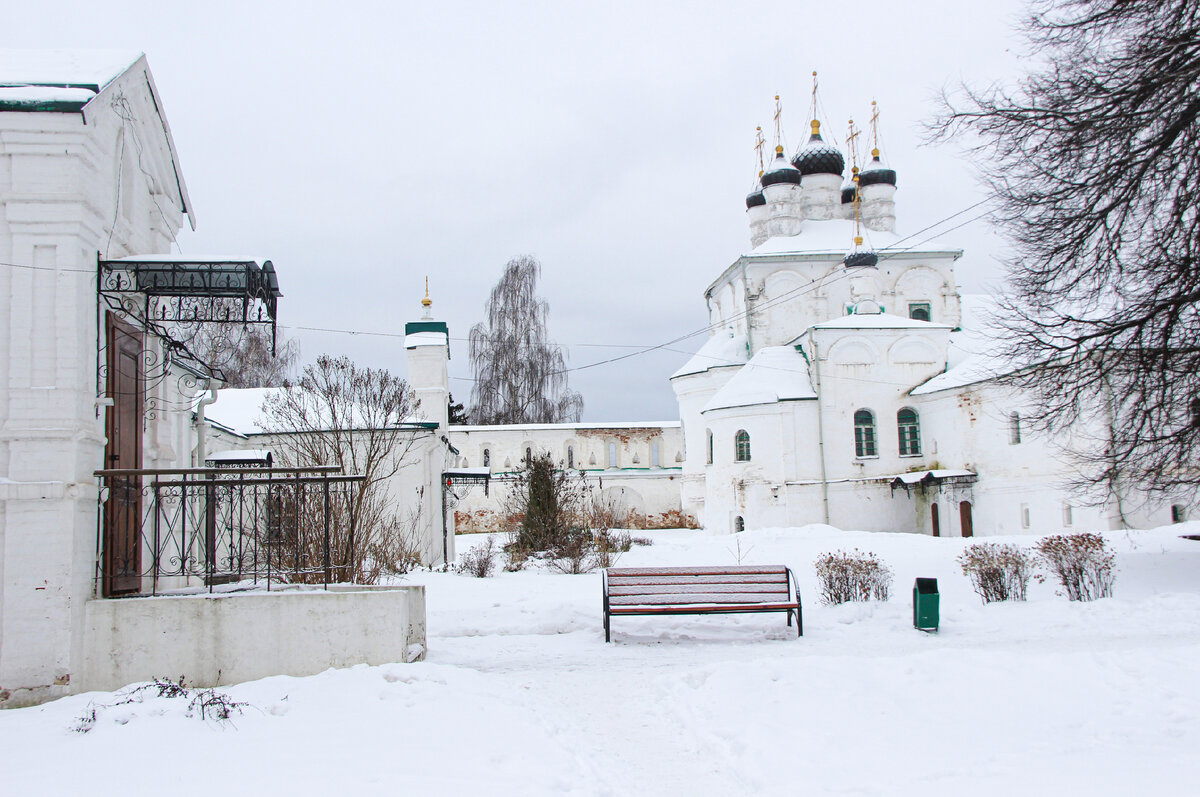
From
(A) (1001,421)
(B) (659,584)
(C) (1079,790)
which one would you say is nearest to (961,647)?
(B) (659,584)

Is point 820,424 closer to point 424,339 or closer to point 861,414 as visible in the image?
point 861,414

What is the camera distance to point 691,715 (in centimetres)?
649

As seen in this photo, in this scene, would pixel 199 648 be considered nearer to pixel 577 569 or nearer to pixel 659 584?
pixel 659 584

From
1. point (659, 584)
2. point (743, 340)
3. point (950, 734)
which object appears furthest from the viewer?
point (743, 340)

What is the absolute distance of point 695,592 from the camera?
9.62m

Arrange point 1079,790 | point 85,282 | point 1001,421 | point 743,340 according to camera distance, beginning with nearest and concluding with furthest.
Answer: point 1079,790, point 85,282, point 1001,421, point 743,340

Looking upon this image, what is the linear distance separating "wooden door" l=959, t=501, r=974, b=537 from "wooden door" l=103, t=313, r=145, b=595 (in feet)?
84.2

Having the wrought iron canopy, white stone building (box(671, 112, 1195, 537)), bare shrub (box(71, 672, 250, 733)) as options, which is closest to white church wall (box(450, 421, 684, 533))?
white stone building (box(671, 112, 1195, 537))

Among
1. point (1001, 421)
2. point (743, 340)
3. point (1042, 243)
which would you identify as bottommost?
point (1001, 421)

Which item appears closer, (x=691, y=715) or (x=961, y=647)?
(x=691, y=715)

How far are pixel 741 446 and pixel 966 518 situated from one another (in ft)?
25.0

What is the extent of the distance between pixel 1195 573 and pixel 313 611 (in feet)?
38.3

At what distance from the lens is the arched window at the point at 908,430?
101 feet

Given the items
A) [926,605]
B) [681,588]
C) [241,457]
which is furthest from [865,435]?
[681,588]
